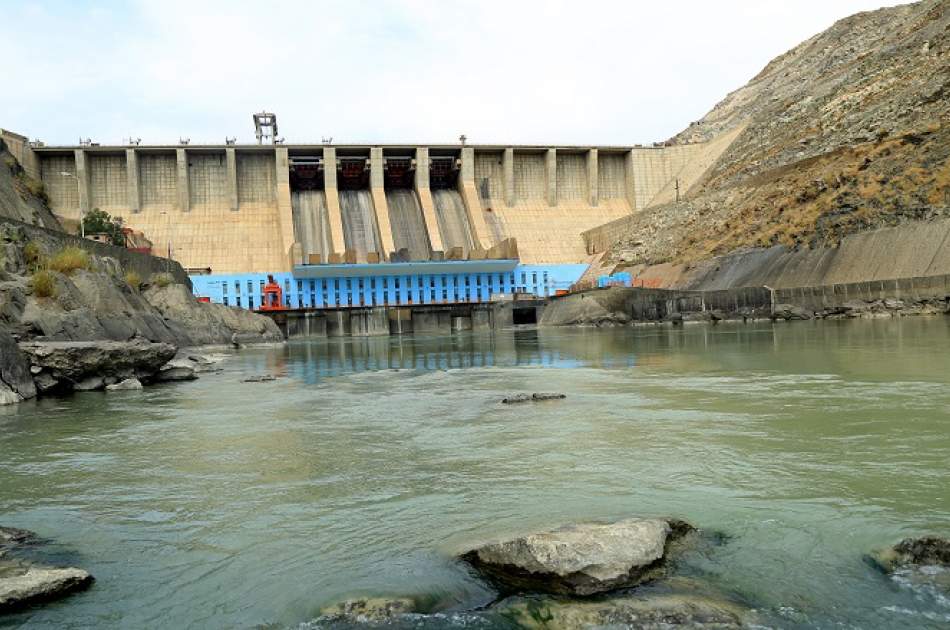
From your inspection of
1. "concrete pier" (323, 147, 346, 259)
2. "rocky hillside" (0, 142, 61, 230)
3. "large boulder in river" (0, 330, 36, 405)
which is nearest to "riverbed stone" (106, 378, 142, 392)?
"large boulder in river" (0, 330, 36, 405)

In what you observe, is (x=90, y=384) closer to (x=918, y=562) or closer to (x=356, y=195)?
(x=918, y=562)

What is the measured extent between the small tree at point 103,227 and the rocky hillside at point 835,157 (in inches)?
1332

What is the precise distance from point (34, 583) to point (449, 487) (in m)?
→ 2.83

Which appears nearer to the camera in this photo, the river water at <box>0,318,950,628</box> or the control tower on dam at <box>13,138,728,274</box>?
the river water at <box>0,318,950,628</box>

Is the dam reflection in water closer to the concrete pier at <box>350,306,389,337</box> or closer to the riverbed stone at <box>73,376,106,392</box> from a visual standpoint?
the riverbed stone at <box>73,376,106,392</box>

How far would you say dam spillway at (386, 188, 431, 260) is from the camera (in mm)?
59406

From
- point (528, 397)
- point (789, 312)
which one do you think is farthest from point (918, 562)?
point (789, 312)

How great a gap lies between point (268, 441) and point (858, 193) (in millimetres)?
33842

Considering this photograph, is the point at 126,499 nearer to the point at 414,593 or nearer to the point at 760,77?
the point at 414,593

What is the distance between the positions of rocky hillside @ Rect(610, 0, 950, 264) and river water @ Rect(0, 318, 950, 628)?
24.7m

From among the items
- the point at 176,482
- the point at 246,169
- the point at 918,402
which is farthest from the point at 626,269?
the point at 176,482

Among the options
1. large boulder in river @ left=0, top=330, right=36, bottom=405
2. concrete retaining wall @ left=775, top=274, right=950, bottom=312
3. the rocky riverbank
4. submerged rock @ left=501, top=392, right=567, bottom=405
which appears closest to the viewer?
submerged rock @ left=501, top=392, right=567, bottom=405

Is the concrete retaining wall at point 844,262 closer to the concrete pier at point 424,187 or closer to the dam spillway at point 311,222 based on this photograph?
the concrete pier at point 424,187

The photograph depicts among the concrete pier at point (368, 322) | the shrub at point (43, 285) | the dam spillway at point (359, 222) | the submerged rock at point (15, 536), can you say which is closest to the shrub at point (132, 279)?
the shrub at point (43, 285)
